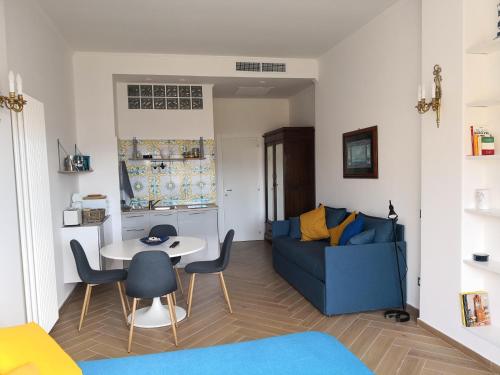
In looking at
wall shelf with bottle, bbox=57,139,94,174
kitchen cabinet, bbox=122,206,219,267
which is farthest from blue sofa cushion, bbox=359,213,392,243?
wall shelf with bottle, bbox=57,139,94,174

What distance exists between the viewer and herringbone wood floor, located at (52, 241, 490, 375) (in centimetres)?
282

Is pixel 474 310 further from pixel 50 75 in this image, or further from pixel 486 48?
pixel 50 75

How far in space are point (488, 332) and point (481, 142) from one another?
134 centimetres

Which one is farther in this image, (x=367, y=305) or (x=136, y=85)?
(x=136, y=85)

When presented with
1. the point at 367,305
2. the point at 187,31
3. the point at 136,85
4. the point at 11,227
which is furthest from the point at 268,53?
the point at 11,227

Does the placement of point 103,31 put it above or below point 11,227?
above

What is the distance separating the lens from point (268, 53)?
534 cm

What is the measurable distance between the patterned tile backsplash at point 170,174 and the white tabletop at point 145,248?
211cm

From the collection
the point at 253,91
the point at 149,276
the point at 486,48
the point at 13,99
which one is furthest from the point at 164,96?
the point at 486,48

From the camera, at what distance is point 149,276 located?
3104 millimetres

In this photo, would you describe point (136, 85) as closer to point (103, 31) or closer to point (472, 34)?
point (103, 31)

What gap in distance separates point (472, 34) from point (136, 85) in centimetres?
447

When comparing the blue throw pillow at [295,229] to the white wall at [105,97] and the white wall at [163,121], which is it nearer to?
the white wall at [163,121]

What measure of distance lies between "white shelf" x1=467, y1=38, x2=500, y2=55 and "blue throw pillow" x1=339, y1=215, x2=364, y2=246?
1.83 m
